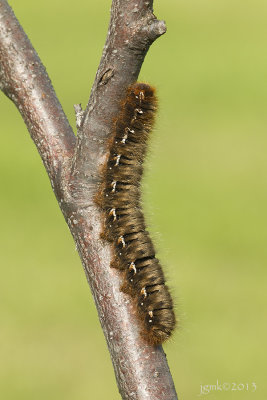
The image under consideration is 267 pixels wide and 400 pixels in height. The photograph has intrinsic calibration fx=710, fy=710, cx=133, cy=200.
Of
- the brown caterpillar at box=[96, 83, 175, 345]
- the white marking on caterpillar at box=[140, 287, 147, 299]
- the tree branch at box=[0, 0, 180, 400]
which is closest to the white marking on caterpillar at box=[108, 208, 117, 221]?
the brown caterpillar at box=[96, 83, 175, 345]

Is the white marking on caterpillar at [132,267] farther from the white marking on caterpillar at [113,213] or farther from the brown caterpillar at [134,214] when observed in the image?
the white marking on caterpillar at [113,213]

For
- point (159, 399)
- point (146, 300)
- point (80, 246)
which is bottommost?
point (159, 399)

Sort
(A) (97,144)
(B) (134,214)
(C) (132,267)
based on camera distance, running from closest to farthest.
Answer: (A) (97,144) < (C) (132,267) < (B) (134,214)

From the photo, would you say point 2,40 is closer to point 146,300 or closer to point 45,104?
point 45,104

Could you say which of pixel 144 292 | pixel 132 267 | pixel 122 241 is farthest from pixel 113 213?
pixel 144 292

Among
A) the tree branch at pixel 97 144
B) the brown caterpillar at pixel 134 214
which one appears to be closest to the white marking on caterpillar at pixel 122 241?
the brown caterpillar at pixel 134 214

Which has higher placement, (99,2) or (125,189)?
(99,2)

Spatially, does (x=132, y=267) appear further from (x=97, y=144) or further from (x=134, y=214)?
(x=97, y=144)

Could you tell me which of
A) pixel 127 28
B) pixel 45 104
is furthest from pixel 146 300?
pixel 127 28
